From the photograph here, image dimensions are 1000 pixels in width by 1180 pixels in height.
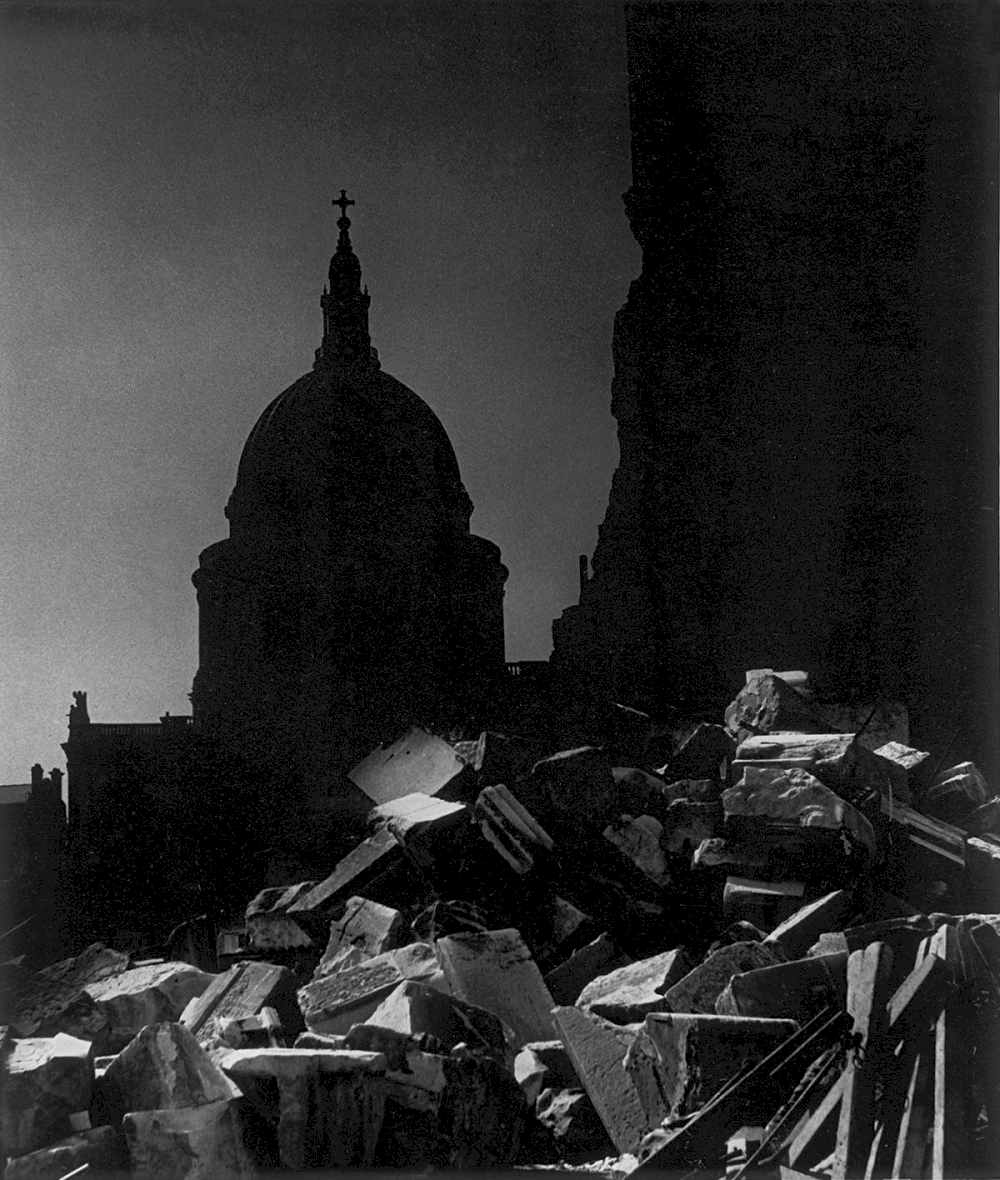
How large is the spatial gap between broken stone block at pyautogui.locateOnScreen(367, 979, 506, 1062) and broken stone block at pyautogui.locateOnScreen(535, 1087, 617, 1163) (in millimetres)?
273

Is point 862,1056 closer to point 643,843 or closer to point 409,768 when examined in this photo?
point 643,843

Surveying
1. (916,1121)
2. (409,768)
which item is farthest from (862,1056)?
(409,768)

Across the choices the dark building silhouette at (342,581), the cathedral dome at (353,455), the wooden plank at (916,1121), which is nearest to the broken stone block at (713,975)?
the wooden plank at (916,1121)

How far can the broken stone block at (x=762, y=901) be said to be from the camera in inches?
176

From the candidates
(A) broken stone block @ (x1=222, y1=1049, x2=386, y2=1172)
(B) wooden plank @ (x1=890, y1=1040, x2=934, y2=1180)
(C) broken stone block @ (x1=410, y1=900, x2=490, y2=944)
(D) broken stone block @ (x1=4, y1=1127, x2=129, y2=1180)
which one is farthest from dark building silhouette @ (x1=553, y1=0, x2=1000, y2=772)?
(D) broken stone block @ (x1=4, y1=1127, x2=129, y2=1180)

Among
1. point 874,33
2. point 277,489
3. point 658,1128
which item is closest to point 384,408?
point 277,489

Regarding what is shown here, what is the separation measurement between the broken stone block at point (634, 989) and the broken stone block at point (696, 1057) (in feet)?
1.17

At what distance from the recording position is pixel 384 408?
11.4 meters

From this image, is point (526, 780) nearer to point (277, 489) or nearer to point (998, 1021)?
point (998, 1021)

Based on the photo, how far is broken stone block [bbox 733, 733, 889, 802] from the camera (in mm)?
4641

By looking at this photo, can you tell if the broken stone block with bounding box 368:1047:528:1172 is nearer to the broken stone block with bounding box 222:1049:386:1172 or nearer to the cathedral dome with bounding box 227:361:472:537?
the broken stone block with bounding box 222:1049:386:1172

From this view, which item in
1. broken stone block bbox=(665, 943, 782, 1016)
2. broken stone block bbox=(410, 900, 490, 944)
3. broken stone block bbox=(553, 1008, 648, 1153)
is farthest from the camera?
broken stone block bbox=(410, 900, 490, 944)

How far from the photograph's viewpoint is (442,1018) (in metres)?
3.63

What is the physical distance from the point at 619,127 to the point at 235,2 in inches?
110
